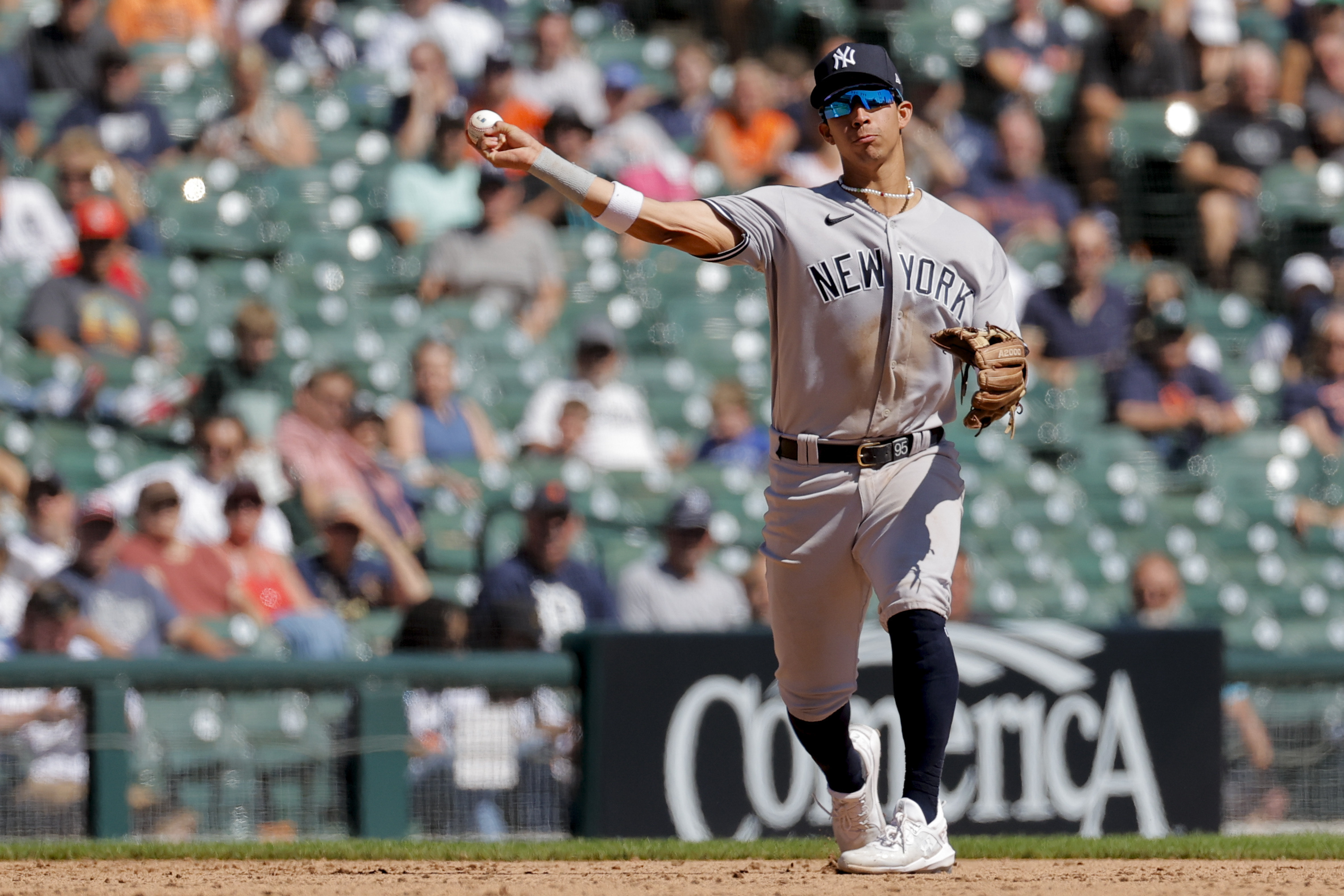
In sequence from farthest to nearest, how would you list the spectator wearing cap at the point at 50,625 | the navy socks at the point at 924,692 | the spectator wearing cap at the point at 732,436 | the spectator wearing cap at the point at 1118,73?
the spectator wearing cap at the point at 1118,73
the spectator wearing cap at the point at 732,436
the spectator wearing cap at the point at 50,625
the navy socks at the point at 924,692

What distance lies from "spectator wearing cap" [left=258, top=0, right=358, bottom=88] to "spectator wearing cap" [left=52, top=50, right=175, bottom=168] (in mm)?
857

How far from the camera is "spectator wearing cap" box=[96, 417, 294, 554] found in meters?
7.55

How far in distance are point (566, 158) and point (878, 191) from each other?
521 centimetres

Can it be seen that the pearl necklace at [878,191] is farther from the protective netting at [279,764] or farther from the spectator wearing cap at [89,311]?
the spectator wearing cap at [89,311]

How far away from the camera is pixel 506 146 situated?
4.19 meters

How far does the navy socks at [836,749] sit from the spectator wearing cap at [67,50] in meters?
6.42

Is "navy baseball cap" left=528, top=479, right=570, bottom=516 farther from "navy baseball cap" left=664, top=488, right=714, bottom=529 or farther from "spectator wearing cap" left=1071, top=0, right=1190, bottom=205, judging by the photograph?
"spectator wearing cap" left=1071, top=0, right=1190, bottom=205

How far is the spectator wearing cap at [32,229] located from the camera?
28.6 feet

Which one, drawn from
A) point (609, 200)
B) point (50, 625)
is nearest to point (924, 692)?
point (609, 200)

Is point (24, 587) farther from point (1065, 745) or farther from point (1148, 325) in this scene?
point (1148, 325)

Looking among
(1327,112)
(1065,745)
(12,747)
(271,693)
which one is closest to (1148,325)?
(1327,112)

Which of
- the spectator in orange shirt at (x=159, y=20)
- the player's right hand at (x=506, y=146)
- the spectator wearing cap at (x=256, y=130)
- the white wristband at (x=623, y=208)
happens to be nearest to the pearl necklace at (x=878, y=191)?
the white wristband at (x=623, y=208)

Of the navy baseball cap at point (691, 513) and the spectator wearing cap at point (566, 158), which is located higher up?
the spectator wearing cap at point (566, 158)

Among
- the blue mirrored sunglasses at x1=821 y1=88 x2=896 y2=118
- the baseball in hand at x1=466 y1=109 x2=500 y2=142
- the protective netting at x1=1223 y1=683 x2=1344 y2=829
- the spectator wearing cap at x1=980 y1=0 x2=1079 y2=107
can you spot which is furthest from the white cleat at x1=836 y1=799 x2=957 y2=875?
the spectator wearing cap at x1=980 y1=0 x2=1079 y2=107
